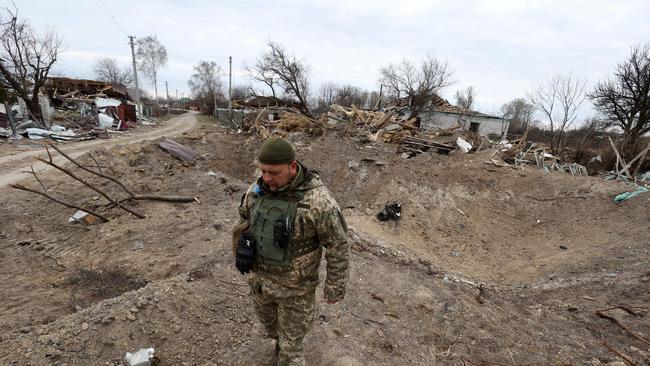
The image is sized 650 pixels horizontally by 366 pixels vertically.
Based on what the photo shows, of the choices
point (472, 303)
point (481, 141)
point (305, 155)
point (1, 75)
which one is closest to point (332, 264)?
point (472, 303)

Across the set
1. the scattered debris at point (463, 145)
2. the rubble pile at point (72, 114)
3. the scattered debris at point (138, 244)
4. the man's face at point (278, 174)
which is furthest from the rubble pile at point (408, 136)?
the rubble pile at point (72, 114)

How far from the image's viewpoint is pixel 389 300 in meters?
3.69

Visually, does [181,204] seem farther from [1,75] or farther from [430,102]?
[430,102]

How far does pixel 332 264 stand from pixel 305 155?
8578 millimetres

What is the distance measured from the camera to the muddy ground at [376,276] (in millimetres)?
2791

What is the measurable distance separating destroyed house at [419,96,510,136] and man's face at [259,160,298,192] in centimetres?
2255

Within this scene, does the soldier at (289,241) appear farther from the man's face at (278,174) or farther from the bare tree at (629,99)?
the bare tree at (629,99)

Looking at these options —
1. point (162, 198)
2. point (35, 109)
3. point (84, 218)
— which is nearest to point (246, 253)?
point (162, 198)

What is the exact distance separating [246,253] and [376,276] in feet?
8.47

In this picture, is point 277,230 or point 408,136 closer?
point 277,230

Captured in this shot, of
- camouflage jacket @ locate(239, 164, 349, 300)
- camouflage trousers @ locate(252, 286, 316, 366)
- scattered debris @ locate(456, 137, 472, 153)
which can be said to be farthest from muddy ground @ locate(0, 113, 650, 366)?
scattered debris @ locate(456, 137, 472, 153)

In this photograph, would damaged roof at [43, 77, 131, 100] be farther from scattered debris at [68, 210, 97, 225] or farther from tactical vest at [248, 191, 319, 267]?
tactical vest at [248, 191, 319, 267]

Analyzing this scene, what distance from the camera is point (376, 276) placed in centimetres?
420

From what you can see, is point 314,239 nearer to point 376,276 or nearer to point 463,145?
point 376,276
